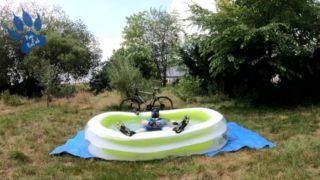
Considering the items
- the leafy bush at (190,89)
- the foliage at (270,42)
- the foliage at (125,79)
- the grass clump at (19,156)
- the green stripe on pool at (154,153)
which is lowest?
the grass clump at (19,156)

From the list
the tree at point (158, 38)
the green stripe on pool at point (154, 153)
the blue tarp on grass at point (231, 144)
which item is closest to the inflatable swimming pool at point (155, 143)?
the green stripe on pool at point (154, 153)

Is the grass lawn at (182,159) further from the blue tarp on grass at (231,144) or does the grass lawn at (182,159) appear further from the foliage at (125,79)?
the foliage at (125,79)

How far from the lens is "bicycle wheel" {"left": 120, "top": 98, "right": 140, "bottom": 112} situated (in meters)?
12.5

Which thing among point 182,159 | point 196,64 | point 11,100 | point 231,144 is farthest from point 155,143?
point 11,100

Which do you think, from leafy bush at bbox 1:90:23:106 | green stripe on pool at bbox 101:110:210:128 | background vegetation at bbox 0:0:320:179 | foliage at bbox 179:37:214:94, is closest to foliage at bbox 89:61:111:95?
background vegetation at bbox 0:0:320:179

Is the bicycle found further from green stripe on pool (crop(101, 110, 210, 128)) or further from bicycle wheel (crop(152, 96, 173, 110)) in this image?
green stripe on pool (crop(101, 110, 210, 128))

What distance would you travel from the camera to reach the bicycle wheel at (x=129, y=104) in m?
12.5

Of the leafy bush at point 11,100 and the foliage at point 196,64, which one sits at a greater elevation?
the foliage at point 196,64

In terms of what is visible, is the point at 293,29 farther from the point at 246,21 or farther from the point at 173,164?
the point at 173,164

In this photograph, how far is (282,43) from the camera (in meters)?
10.8

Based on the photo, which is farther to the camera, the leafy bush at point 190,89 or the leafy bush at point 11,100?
the leafy bush at point 190,89

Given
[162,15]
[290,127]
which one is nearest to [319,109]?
[290,127]

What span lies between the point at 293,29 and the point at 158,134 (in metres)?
7.22

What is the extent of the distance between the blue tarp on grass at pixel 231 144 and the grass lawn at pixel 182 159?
19cm
